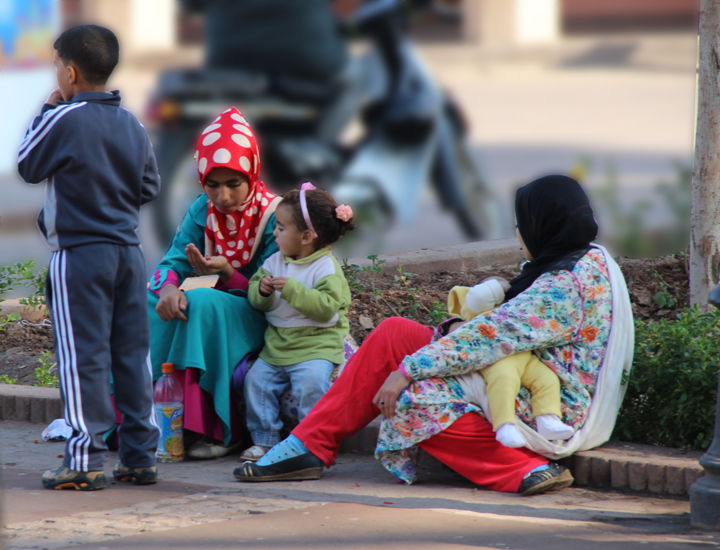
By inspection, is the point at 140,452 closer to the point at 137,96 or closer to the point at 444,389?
the point at 444,389

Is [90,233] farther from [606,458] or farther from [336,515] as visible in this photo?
[606,458]

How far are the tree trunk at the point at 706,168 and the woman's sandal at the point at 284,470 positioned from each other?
2.23 m

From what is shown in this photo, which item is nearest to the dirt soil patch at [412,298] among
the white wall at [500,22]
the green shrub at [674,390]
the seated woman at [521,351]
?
the green shrub at [674,390]

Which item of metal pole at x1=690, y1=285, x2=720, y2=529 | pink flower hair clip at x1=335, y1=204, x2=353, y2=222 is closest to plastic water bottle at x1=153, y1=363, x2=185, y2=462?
pink flower hair clip at x1=335, y1=204, x2=353, y2=222

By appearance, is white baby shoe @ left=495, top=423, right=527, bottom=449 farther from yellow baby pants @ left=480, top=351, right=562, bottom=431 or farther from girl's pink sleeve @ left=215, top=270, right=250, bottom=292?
girl's pink sleeve @ left=215, top=270, right=250, bottom=292

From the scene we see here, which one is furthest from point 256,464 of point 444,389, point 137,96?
point 137,96

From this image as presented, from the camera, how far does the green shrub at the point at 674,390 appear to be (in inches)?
176

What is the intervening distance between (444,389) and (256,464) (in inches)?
29.6

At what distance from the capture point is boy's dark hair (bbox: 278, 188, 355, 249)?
16.0 feet

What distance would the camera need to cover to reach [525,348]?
429 cm

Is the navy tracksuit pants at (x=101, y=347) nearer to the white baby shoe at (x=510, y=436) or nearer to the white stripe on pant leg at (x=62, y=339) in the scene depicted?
the white stripe on pant leg at (x=62, y=339)

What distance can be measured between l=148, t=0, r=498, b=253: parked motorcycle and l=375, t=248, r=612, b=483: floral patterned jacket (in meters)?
5.91

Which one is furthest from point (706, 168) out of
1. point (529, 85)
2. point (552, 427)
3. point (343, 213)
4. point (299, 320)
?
point (529, 85)

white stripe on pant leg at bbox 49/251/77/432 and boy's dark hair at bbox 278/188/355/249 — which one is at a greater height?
boy's dark hair at bbox 278/188/355/249
